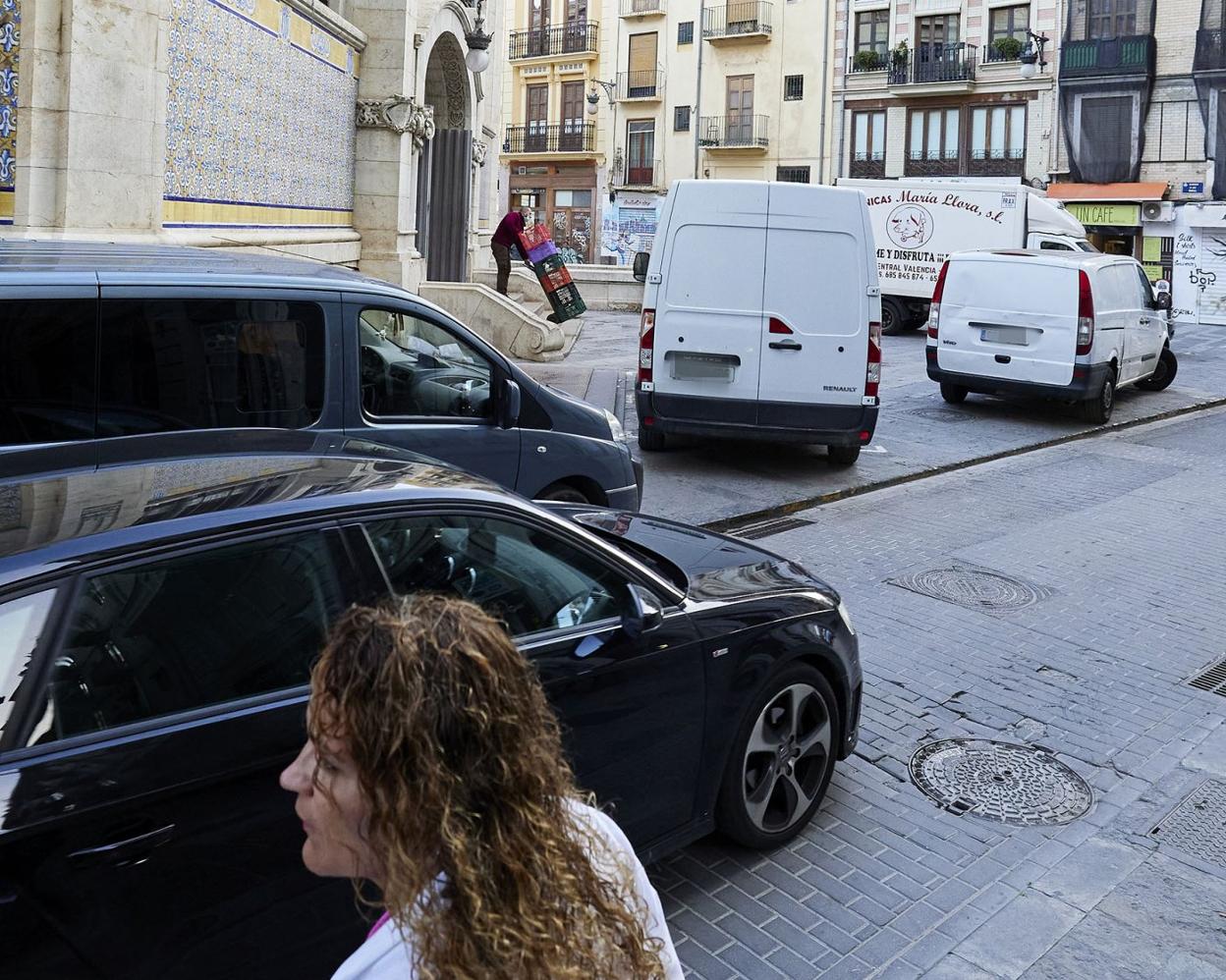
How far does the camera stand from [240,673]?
3045 mm

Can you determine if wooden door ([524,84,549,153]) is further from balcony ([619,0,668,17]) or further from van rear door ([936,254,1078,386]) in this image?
van rear door ([936,254,1078,386])

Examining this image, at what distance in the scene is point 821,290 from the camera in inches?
428

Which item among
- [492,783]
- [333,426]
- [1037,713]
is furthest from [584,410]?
[492,783]

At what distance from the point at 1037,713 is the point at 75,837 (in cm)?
461

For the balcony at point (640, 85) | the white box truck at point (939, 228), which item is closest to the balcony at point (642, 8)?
the balcony at point (640, 85)

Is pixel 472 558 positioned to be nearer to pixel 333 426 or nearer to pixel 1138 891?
pixel 1138 891

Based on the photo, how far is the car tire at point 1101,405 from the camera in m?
15.2

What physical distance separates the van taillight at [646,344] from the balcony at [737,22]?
39261 mm

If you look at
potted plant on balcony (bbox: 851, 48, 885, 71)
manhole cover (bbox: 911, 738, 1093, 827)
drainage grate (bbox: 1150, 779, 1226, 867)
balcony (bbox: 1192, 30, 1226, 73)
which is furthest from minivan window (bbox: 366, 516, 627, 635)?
potted plant on balcony (bbox: 851, 48, 885, 71)

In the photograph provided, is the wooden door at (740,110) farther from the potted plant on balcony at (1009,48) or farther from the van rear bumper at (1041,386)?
the van rear bumper at (1041,386)

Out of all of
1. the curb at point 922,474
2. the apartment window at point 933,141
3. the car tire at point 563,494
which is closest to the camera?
the car tire at point 563,494

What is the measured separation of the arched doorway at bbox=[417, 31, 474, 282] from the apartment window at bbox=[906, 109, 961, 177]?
80.4 ft

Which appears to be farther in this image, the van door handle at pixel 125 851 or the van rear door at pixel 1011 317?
the van rear door at pixel 1011 317

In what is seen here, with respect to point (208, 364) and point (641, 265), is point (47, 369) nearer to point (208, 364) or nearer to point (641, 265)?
point (208, 364)
